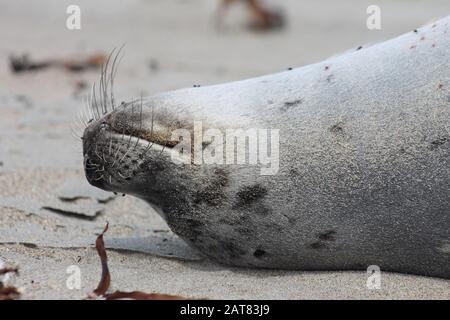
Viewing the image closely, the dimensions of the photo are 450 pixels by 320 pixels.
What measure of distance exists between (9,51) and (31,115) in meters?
2.65

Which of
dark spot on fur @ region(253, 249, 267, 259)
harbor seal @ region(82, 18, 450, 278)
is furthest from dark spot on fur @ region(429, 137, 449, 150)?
dark spot on fur @ region(253, 249, 267, 259)

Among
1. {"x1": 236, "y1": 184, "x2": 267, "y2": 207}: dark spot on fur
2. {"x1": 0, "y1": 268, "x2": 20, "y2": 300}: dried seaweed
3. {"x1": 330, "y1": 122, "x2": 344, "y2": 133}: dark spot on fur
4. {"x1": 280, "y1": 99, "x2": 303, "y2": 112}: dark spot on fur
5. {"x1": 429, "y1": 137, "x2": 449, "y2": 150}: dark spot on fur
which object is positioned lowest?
{"x1": 0, "y1": 268, "x2": 20, "y2": 300}: dried seaweed

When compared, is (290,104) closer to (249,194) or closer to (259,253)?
(249,194)

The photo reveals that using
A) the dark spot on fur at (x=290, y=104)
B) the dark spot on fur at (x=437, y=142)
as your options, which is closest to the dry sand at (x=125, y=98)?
the dark spot on fur at (x=437, y=142)

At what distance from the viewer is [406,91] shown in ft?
9.66

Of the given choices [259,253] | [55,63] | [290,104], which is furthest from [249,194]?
[55,63]

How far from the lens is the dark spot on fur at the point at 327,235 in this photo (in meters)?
2.99

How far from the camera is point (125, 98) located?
20.2 feet

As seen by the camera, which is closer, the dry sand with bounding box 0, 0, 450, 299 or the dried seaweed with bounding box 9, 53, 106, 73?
the dry sand with bounding box 0, 0, 450, 299

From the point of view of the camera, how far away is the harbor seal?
2.88m

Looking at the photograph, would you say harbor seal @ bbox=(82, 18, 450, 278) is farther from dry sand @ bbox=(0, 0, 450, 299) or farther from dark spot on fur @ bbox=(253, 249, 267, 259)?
dry sand @ bbox=(0, 0, 450, 299)

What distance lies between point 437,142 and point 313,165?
0.44 m

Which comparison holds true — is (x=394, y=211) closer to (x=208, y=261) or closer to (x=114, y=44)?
(x=208, y=261)
